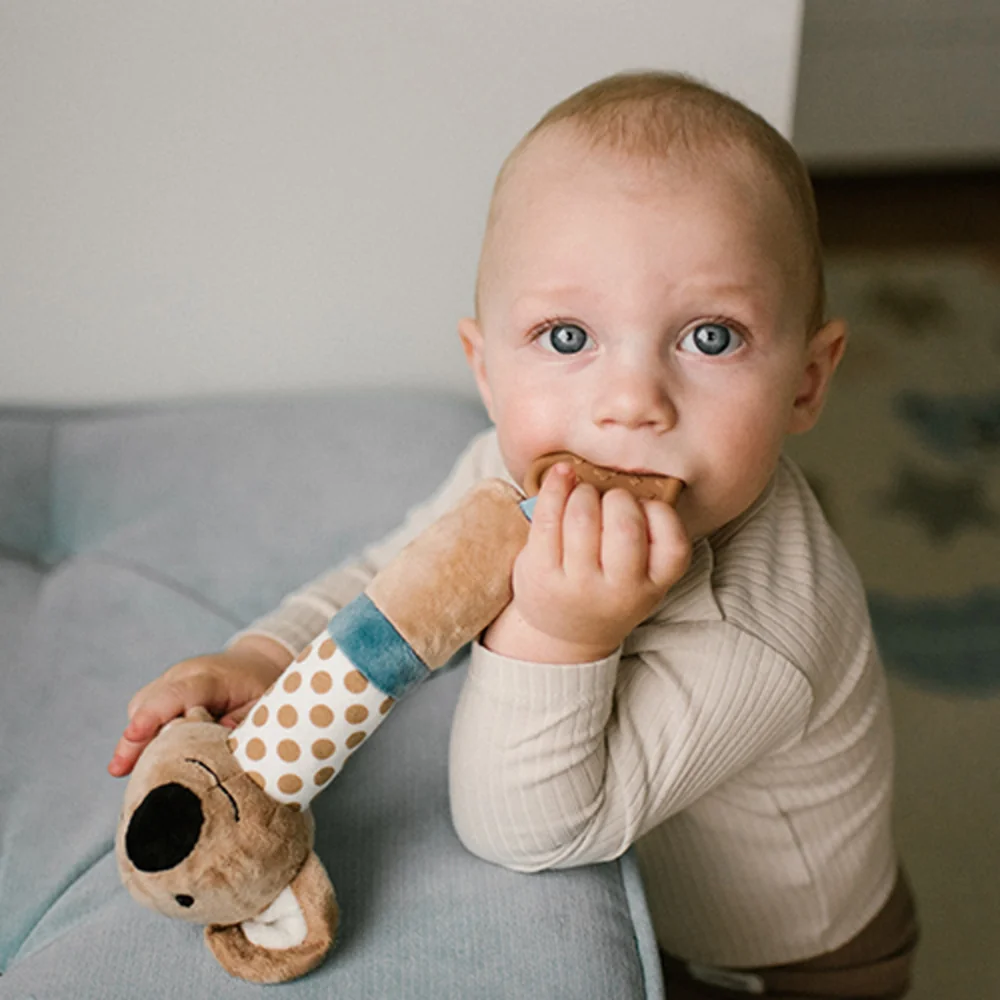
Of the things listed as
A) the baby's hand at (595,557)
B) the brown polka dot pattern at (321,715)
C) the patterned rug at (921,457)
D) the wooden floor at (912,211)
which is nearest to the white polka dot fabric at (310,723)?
the brown polka dot pattern at (321,715)

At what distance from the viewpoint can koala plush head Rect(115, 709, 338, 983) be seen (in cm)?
64

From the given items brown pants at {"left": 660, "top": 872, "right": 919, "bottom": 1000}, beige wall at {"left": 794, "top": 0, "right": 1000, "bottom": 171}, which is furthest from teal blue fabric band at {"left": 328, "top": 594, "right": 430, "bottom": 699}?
beige wall at {"left": 794, "top": 0, "right": 1000, "bottom": 171}

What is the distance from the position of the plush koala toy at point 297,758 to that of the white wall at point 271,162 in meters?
0.49

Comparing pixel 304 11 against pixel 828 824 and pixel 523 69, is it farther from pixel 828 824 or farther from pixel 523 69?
pixel 828 824

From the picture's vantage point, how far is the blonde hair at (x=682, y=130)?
27.8 inches

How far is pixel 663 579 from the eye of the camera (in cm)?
65

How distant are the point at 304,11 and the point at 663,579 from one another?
611mm

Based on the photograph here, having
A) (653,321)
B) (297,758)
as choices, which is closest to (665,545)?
(653,321)

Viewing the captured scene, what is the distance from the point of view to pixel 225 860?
2.08ft

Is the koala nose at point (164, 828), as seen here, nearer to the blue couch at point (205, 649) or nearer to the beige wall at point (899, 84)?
the blue couch at point (205, 649)

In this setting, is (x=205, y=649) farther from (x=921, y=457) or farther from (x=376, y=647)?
(x=921, y=457)

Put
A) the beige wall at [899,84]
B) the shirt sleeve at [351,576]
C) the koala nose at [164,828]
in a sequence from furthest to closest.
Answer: the beige wall at [899,84] < the shirt sleeve at [351,576] < the koala nose at [164,828]

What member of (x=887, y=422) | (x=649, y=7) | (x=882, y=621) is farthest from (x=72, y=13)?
(x=887, y=422)

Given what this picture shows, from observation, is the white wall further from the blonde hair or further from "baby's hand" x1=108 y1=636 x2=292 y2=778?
"baby's hand" x1=108 y1=636 x2=292 y2=778
